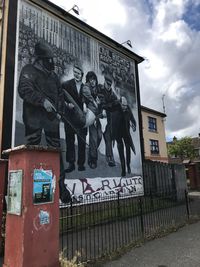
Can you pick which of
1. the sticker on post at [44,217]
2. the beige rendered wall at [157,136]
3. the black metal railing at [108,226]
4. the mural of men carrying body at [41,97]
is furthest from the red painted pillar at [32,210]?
the beige rendered wall at [157,136]

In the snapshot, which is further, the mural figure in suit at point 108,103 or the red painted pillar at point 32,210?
the mural figure in suit at point 108,103

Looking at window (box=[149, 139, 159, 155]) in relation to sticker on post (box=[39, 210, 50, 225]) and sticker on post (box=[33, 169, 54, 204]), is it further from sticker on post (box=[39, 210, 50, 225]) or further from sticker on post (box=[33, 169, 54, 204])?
sticker on post (box=[39, 210, 50, 225])

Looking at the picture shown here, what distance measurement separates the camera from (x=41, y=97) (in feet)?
48.8

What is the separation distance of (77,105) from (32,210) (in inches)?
485

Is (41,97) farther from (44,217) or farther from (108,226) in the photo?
(44,217)

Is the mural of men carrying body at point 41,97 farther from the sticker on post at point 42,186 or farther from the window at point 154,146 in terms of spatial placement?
the window at point 154,146

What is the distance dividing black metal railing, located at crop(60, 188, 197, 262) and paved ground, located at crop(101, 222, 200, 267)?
0.48m

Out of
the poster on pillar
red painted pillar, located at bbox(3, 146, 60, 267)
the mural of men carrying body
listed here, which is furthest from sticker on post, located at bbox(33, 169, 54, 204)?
the mural of men carrying body

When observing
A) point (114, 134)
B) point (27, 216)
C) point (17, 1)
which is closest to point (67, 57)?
point (17, 1)

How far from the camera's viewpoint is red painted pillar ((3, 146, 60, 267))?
5031 millimetres

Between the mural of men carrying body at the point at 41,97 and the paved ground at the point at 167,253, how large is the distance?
333 inches

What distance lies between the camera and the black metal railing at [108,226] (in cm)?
761

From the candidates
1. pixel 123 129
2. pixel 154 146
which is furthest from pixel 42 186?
pixel 154 146

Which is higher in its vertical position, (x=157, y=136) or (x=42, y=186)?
(x=157, y=136)
